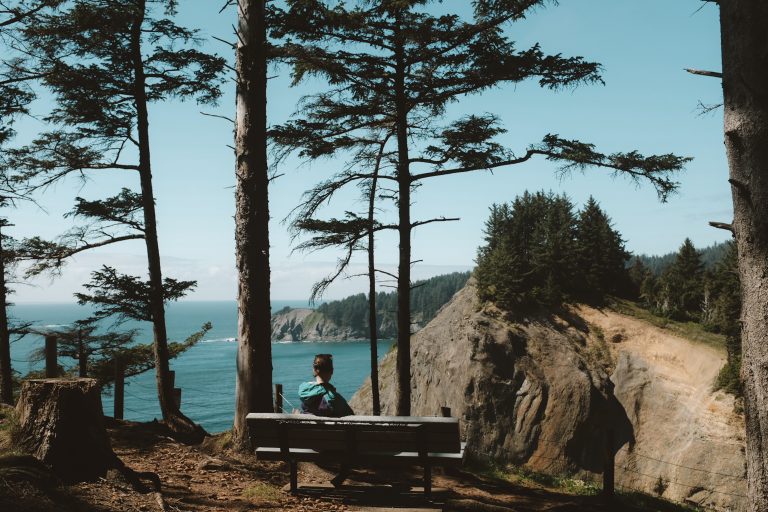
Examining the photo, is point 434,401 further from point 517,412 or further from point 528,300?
point 528,300

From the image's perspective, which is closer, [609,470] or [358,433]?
[358,433]

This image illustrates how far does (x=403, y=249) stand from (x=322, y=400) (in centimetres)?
591

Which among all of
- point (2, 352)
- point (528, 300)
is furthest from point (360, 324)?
point (2, 352)

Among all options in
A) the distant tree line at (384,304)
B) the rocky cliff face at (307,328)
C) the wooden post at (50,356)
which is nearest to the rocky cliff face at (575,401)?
the wooden post at (50,356)

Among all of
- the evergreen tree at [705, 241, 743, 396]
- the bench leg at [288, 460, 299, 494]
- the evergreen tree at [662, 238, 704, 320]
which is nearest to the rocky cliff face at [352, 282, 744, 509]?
the evergreen tree at [705, 241, 743, 396]

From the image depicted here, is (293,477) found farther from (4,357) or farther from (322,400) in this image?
(4,357)

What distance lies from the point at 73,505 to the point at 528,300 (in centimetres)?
3515

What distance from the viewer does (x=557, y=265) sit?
3756cm

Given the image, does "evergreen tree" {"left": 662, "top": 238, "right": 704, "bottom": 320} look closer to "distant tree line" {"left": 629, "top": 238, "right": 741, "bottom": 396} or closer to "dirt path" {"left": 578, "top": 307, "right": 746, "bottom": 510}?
"distant tree line" {"left": 629, "top": 238, "right": 741, "bottom": 396}

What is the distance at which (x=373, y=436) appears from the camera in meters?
5.62

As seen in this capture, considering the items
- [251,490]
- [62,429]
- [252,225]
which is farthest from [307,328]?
[62,429]

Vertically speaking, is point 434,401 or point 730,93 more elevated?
point 730,93

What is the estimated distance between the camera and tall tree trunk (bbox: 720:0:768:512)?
191 inches

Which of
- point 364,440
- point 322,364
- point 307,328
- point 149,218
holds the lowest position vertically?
point 307,328
